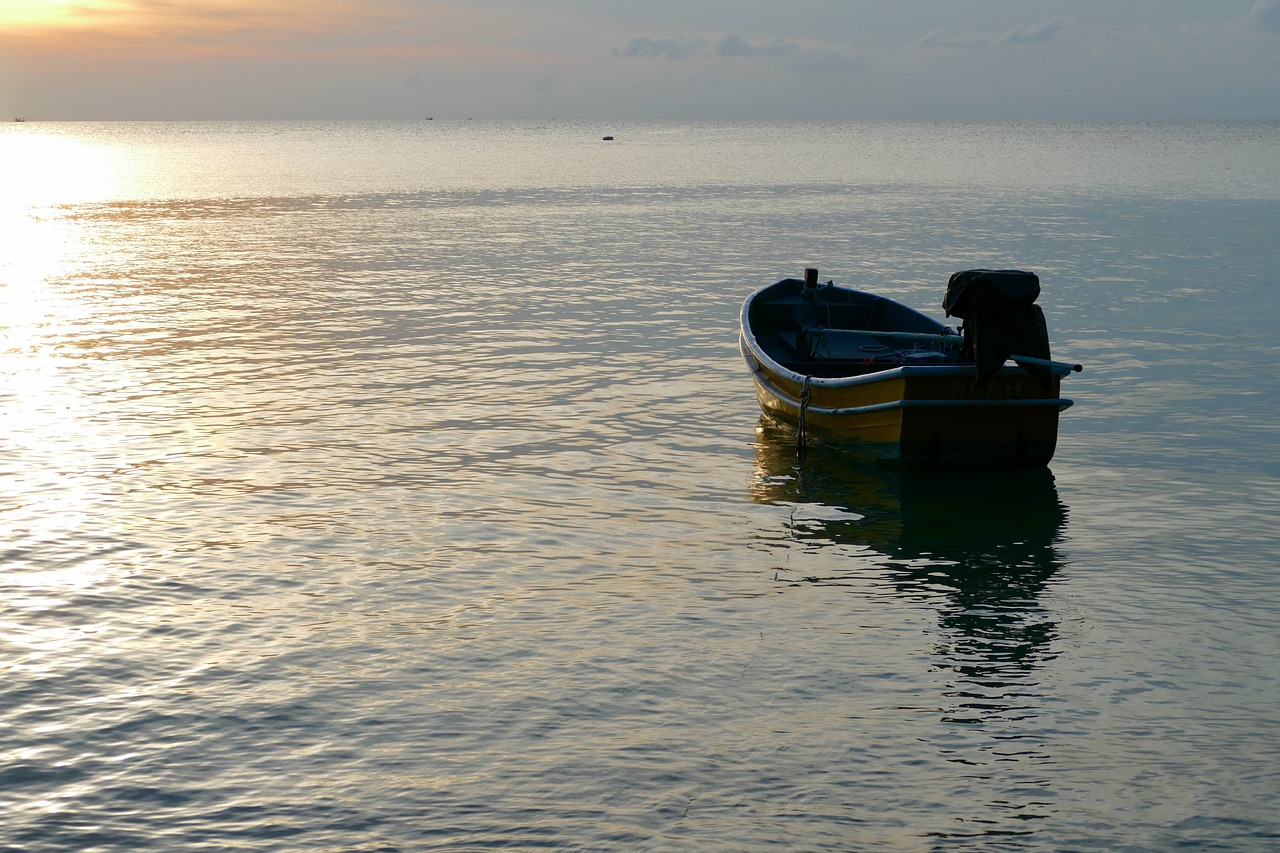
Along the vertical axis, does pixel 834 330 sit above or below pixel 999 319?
below

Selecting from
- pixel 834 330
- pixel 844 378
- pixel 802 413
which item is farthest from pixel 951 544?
pixel 834 330

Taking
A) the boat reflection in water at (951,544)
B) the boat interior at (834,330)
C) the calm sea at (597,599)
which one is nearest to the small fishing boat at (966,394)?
the boat reflection in water at (951,544)

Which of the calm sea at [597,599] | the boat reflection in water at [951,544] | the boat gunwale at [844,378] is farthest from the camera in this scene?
the boat gunwale at [844,378]

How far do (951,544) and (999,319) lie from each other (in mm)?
3320

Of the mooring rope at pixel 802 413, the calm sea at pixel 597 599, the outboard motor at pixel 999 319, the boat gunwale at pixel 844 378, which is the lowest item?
the calm sea at pixel 597 599

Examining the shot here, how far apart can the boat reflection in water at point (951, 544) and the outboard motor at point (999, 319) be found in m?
1.62

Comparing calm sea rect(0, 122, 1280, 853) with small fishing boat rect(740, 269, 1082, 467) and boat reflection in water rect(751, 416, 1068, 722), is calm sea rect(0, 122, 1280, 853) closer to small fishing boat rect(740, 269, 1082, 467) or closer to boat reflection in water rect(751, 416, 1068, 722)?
boat reflection in water rect(751, 416, 1068, 722)

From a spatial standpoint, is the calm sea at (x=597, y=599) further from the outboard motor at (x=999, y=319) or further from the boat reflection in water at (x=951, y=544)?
the outboard motor at (x=999, y=319)

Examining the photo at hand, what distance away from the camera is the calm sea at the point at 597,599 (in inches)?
313

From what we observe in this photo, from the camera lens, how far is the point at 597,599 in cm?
1159

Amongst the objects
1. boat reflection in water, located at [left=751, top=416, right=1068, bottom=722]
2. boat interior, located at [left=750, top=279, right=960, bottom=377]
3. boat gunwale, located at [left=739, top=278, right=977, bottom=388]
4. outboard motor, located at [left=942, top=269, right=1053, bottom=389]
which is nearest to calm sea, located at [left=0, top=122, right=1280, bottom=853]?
boat reflection in water, located at [left=751, top=416, right=1068, bottom=722]

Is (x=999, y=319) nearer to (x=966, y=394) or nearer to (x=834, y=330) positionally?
(x=966, y=394)

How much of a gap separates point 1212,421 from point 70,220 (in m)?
57.4

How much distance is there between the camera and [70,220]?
6106cm
